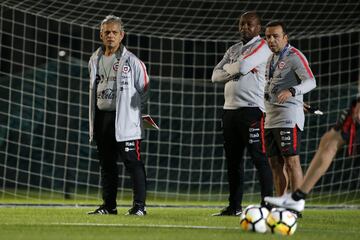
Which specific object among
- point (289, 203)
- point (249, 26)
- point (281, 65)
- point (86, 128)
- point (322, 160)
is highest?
point (249, 26)

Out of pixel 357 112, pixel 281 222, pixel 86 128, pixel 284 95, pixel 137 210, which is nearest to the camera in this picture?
pixel 281 222

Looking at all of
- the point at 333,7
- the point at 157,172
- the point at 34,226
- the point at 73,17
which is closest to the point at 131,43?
the point at 73,17

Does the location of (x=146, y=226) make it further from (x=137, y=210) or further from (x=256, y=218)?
(x=137, y=210)

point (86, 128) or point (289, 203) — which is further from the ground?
point (289, 203)

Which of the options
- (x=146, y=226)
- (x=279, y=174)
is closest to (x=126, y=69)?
(x=279, y=174)

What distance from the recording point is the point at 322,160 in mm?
6105

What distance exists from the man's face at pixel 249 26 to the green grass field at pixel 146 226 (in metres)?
1.55

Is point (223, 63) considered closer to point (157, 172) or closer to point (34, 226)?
point (34, 226)

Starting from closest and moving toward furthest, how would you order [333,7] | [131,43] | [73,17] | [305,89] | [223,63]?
[305,89], [223,63], [73,17], [131,43], [333,7]

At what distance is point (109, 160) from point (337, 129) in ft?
8.36

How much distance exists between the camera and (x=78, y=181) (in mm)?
12992

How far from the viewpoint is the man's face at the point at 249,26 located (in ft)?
26.5

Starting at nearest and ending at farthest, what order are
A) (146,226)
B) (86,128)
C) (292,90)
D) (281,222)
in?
(281,222) → (146,226) → (292,90) → (86,128)

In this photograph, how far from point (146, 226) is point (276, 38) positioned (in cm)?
231
